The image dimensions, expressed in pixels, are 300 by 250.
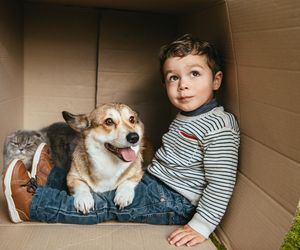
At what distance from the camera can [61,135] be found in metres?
2.11

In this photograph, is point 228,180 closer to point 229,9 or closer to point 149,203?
point 149,203

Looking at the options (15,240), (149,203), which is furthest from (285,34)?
(15,240)

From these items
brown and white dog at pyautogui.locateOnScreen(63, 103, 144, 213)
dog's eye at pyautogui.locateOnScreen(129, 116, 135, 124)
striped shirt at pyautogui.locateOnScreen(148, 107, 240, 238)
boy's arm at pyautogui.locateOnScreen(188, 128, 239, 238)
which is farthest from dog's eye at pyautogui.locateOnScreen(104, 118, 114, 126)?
boy's arm at pyautogui.locateOnScreen(188, 128, 239, 238)

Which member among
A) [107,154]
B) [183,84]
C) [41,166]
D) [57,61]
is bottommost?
[41,166]

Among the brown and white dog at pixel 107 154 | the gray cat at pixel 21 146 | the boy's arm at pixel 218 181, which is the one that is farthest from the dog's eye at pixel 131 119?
the gray cat at pixel 21 146

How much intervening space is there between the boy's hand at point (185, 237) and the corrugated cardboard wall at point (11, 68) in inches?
40.1

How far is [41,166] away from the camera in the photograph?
172cm

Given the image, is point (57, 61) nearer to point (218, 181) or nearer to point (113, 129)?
point (113, 129)

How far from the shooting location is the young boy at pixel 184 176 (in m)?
1.33

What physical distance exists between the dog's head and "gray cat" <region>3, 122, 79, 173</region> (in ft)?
1.24

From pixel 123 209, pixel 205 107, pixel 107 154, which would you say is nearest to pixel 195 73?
pixel 205 107

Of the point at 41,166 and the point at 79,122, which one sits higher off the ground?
the point at 79,122

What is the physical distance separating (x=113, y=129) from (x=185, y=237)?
21.7 inches

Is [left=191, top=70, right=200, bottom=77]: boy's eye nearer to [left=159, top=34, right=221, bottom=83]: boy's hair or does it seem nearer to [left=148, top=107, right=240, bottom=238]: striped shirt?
[left=159, top=34, right=221, bottom=83]: boy's hair
